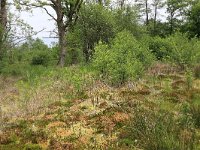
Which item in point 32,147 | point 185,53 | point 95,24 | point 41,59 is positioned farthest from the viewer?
point 41,59

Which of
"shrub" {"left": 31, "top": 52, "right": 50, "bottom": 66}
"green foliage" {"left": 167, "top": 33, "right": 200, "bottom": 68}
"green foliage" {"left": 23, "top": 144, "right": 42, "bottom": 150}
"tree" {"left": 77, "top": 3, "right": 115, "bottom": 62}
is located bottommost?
"green foliage" {"left": 23, "top": 144, "right": 42, "bottom": 150}

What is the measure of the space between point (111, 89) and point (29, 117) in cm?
416

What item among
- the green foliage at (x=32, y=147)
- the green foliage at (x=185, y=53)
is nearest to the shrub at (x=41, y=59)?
the green foliage at (x=185, y=53)

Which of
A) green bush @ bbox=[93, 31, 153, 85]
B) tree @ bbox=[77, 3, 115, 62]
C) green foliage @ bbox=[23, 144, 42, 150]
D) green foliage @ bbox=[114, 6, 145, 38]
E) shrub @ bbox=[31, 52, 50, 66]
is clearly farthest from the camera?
shrub @ bbox=[31, 52, 50, 66]

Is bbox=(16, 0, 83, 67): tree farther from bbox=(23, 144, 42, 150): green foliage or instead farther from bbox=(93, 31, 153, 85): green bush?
bbox=(23, 144, 42, 150): green foliage

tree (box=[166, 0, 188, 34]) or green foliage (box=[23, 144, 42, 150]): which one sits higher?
tree (box=[166, 0, 188, 34])

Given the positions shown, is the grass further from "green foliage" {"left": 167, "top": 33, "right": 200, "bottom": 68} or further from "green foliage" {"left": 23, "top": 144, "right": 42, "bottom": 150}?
"green foliage" {"left": 167, "top": 33, "right": 200, "bottom": 68}

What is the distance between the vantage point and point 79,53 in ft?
112

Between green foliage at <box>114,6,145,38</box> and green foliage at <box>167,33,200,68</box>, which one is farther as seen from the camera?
green foliage at <box>114,6,145,38</box>

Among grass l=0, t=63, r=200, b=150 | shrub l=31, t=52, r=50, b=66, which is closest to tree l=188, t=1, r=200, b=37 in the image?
shrub l=31, t=52, r=50, b=66

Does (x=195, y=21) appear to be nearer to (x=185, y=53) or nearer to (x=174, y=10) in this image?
(x=174, y=10)

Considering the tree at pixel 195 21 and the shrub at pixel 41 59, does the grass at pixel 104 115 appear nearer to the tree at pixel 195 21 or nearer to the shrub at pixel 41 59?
the shrub at pixel 41 59

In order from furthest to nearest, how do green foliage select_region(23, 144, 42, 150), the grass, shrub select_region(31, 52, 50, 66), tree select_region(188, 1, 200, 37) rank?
1. tree select_region(188, 1, 200, 37)
2. shrub select_region(31, 52, 50, 66)
3. green foliage select_region(23, 144, 42, 150)
4. the grass

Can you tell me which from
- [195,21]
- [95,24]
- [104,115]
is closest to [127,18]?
[95,24]
